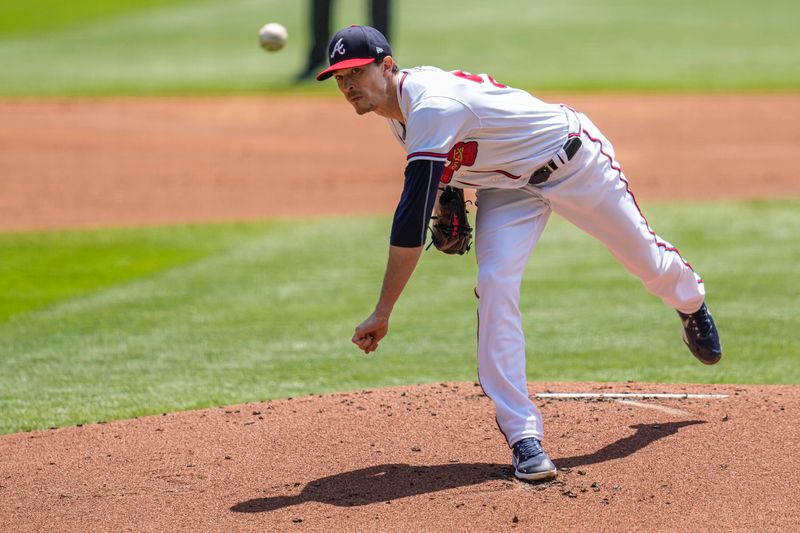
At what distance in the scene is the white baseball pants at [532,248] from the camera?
461cm

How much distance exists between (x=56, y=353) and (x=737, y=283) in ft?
16.6

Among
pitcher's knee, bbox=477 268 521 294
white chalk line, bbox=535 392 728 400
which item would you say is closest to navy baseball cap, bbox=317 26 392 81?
pitcher's knee, bbox=477 268 521 294

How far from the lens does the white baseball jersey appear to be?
174 inches

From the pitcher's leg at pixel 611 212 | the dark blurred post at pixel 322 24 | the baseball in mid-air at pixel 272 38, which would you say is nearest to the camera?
the pitcher's leg at pixel 611 212

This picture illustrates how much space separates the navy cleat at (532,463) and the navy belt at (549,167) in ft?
3.61

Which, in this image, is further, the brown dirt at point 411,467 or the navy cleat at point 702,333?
the navy cleat at point 702,333

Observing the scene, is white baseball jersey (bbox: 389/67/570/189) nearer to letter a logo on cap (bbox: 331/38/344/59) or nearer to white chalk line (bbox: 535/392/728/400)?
letter a logo on cap (bbox: 331/38/344/59)


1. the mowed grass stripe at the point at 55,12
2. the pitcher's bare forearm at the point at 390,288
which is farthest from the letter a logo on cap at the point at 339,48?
the mowed grass stripe at the point at 55,12

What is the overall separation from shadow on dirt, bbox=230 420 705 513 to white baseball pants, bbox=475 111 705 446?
25cm

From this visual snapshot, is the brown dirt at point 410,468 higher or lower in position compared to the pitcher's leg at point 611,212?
lower

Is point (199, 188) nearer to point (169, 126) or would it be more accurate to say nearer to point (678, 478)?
point (169, 126)

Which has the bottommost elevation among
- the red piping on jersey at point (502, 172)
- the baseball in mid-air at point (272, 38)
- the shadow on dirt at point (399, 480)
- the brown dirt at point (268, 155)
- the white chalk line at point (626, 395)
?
the brown dirt at point (268, 155)

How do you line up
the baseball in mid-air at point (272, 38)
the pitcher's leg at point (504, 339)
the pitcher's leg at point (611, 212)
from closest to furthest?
1. the pitcher's leg at point (504, 339)
2. the pitcher's leg at point (611, 212)
3. the baseball in mid-air at point (272, 38)

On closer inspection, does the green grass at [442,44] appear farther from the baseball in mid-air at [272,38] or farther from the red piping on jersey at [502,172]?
the red piping on jersey at [502,172]
